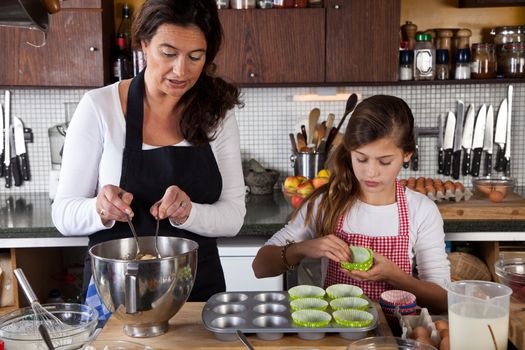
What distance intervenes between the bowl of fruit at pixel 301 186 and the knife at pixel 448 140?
0.76m

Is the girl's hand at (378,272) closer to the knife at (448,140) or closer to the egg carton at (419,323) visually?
the egg carton at (419,323)

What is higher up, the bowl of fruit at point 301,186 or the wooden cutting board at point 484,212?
the bowl of fruit at point 301,186

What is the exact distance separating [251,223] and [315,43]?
3.11ft

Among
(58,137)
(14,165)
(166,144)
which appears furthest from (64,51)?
(166,144)

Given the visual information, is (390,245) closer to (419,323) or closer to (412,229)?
(412,229)

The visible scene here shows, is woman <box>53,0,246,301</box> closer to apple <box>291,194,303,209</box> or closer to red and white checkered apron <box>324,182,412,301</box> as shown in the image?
red and white checkered apron <box>324,182,412,301</box>

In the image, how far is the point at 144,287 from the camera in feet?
4.43

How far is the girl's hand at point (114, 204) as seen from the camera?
5.17 feet

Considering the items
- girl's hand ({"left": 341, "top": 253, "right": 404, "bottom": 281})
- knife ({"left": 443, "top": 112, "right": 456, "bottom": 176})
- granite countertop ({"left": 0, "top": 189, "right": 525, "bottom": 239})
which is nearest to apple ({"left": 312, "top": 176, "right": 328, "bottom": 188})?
granite countertop ({"left": 0, "top": 189, "right": 525, "bottom": 239})

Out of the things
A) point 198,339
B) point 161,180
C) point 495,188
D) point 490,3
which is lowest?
point 198,339

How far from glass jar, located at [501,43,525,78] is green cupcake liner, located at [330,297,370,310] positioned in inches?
87.9

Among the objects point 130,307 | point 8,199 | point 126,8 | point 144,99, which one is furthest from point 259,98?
point 130,307

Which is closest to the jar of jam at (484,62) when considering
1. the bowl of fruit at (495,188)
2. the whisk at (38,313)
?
the bowl of fruit at (495,188)

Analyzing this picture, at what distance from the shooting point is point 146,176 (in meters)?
1.87
